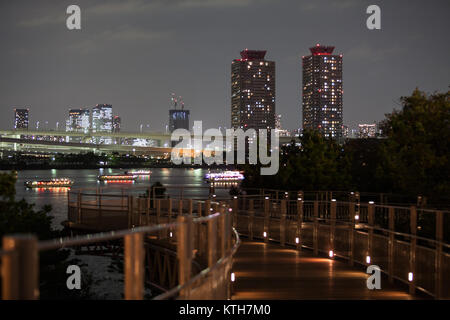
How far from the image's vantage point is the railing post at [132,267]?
4.27 m

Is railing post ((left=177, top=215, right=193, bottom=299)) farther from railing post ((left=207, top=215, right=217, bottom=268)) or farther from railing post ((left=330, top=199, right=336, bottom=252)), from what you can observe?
railing post ((left=330, top=199, right=336, bottom=252))

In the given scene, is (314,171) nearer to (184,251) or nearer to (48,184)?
(184,251)

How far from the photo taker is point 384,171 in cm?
3089

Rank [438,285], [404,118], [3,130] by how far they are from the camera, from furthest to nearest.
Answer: [3,130] → [404,118] → [438,285]

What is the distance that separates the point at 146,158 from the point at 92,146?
64.4 metres

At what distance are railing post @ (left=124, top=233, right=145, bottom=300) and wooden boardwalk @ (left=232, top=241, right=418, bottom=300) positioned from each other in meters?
5.55

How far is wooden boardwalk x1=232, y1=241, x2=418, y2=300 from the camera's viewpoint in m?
10.0

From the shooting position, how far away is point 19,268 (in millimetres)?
3150

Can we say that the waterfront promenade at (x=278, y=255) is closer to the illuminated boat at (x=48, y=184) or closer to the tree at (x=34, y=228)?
the tree at (x=34, y=228)

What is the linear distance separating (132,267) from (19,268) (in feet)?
4.03

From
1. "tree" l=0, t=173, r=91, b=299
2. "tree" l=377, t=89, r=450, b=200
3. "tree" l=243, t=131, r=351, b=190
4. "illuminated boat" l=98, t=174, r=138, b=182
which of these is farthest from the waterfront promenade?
"illuminated boat" l=98, t=174, r=138, b=182

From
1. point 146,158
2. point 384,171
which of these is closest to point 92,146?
point 146,158
